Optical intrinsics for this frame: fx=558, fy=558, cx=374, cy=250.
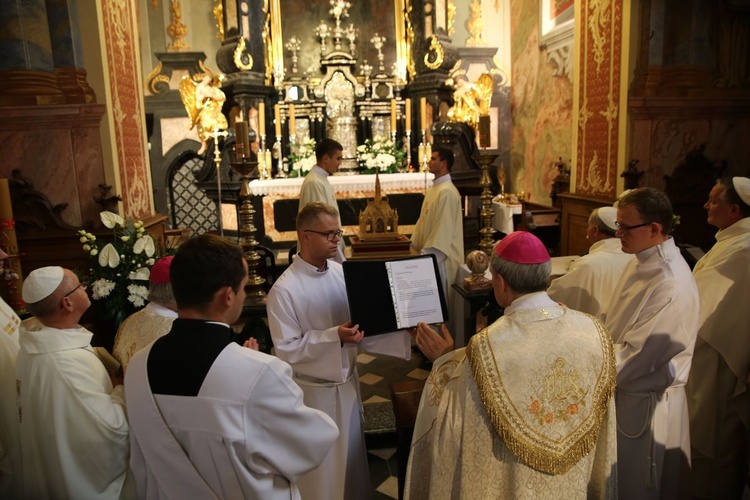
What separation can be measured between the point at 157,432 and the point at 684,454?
8.54 ft

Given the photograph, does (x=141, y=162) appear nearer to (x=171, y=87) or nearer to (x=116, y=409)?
(x=116, y=409)

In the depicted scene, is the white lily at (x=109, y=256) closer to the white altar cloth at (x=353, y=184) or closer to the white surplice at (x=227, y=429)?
the white surplice at (x=227, y=429)

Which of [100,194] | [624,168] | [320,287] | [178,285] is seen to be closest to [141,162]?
[100,194]

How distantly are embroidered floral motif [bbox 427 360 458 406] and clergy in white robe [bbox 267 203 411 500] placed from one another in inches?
26.0

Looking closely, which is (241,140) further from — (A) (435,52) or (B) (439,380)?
(A) (435,52)

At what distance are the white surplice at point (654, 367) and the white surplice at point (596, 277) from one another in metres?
0.56

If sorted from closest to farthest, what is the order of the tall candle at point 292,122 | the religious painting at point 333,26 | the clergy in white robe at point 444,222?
the clergy in white robe at point 444,222
the tall candle at point 292,122
the religious painting at point 333,26

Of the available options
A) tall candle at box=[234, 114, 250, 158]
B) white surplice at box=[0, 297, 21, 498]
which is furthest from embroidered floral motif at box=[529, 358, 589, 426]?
tall candle at box=[234, 114, 250, 158]

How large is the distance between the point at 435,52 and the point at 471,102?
4.43 ft

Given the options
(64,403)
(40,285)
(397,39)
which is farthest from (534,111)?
(64,403)

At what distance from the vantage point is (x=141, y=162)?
6.19 m

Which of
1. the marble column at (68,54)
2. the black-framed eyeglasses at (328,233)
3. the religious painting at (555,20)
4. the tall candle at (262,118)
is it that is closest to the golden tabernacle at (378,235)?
the black-framed eyeglasses at (328,233)

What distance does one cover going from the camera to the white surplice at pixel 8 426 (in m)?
2.50

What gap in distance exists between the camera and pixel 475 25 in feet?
47.2
